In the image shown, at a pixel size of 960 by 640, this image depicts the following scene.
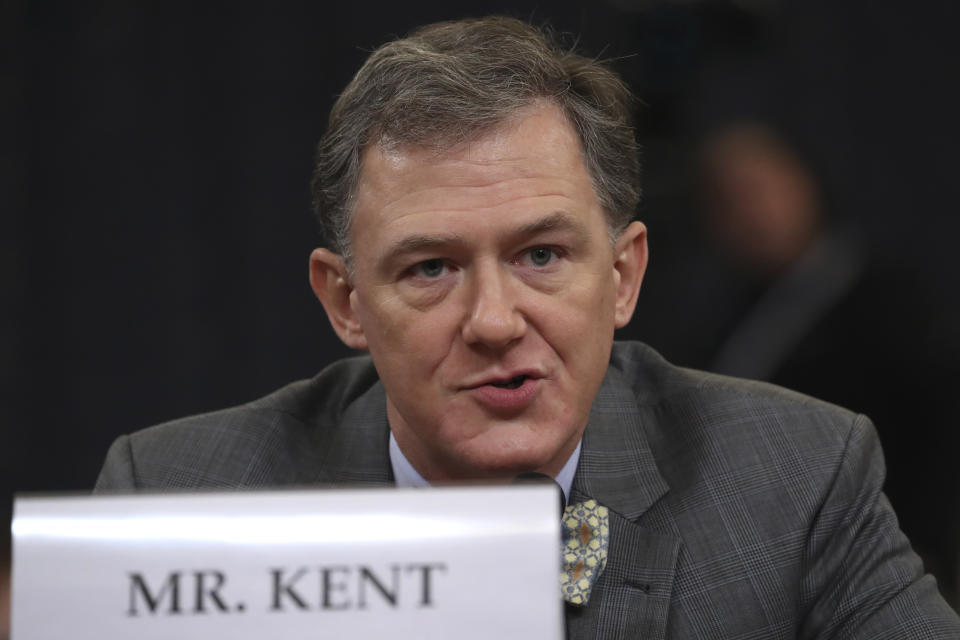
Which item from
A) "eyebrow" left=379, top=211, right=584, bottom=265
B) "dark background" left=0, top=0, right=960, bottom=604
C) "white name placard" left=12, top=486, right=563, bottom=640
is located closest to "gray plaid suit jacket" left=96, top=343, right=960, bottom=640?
"eyebrow" left=379, top=211, right=584, bottom=265

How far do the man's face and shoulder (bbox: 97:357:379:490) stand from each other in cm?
31

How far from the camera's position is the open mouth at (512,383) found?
5.17 feet

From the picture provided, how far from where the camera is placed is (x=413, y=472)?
6.24 feet

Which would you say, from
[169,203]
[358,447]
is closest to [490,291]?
[358,447]

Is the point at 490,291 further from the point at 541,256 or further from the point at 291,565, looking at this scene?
the point at 291,565

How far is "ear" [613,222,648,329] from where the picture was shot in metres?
1.85

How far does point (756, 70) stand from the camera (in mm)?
3725

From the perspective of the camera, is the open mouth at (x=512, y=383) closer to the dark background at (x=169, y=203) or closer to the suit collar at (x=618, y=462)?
the suit collar at (x=618, y=462)

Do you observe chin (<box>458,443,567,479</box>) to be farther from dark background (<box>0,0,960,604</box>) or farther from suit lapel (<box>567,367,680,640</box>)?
A: dark background (<box>0,0,960,604</box>)

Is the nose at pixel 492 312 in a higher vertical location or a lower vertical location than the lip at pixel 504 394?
higher

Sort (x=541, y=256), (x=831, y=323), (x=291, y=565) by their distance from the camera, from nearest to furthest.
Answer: (x=291, y=565), (x=541, y=256), (x=831, y=323)

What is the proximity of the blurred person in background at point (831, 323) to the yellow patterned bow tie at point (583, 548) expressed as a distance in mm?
1608

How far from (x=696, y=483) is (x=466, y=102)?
26.1 inches

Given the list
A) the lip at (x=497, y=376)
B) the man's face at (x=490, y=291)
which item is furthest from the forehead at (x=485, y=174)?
the lip at (x=497, y=376)
